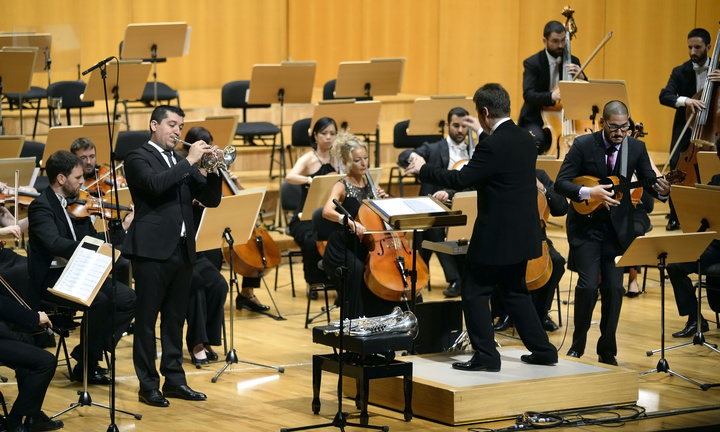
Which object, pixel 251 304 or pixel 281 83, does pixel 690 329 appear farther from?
pixel 281 83

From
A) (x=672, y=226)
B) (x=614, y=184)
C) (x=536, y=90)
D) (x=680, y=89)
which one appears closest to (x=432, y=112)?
(x=536, y=90)

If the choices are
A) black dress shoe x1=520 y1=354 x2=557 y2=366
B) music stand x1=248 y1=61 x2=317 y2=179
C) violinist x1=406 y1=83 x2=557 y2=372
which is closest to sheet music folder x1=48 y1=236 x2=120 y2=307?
violinist x1=406 y1=83 x2=557 y2=372

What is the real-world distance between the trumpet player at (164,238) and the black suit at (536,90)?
12.1 ft

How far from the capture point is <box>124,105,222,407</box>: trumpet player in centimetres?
478

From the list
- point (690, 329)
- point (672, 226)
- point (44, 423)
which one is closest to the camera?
point (44, 423)

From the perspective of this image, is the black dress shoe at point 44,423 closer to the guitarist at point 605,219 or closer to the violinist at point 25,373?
the violinist at point 25,373

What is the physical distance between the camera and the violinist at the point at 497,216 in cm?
463

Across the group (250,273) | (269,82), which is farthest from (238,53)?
(250,273)

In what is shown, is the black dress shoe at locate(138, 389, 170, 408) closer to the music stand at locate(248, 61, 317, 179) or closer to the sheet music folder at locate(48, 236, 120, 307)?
the sheet music folder at locate(48, 236, 120, 307)

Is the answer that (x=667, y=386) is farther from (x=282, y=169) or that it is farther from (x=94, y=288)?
(x=282, y=169)

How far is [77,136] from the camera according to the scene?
7188 millimetres

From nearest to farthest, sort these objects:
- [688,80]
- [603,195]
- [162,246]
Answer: [162,246]
[603,195]
[688,80]

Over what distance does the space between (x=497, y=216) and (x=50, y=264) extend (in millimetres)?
2168

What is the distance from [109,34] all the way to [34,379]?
804 centimetres
